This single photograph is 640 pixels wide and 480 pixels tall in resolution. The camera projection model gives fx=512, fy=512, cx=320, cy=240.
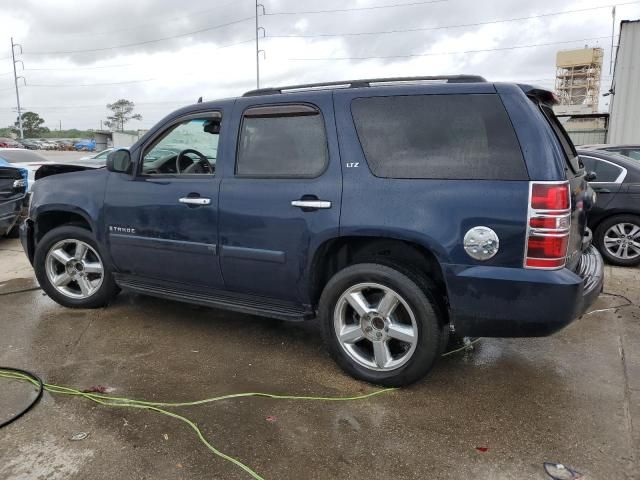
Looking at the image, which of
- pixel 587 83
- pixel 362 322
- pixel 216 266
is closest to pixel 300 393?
pixel 362 322

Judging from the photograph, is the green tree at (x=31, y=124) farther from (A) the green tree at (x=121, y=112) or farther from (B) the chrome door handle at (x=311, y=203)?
(B) the chrome door handle at (x=311, y=203)

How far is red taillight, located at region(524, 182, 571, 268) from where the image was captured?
107 inches

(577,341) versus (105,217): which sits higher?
(105,217)

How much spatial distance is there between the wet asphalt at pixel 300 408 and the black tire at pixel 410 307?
12cm

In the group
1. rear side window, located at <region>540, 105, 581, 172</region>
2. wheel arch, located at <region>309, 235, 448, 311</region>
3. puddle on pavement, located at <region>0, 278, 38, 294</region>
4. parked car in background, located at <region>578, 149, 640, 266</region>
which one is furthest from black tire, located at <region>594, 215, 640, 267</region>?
puddle on pavement, located at <region>0, 278, 38, 294</region>

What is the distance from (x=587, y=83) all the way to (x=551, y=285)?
119236mm

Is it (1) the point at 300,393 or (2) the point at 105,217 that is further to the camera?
(2) the point at 105,217

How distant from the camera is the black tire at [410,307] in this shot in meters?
3.05

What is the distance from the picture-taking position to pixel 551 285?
2732mm

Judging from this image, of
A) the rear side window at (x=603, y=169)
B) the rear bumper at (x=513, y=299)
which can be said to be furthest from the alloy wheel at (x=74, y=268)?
the rear side window at (x=603, y=169)

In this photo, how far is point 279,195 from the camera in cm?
341

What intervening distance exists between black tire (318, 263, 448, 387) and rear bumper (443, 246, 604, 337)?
14cm

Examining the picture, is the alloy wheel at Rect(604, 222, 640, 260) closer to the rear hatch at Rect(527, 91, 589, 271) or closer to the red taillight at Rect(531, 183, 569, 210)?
the rear hatch at Rect(527, 91, 589, 271)

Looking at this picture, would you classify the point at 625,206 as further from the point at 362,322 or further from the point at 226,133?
the point at 226,133
